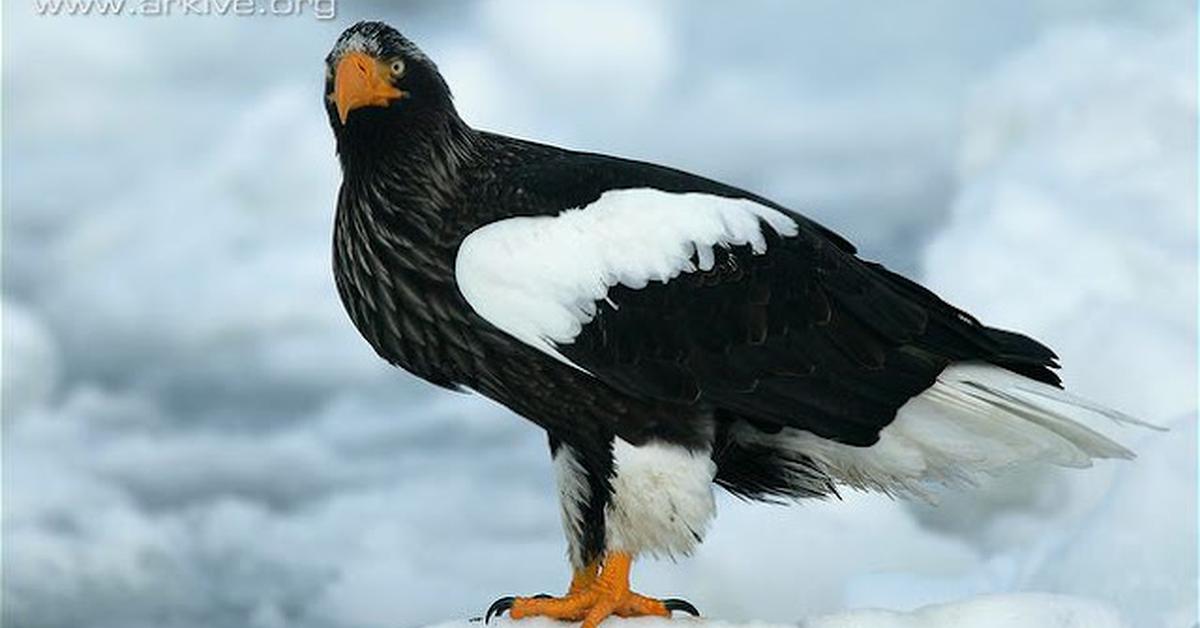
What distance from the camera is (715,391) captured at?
22.4 feet

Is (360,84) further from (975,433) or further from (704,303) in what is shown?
(975,433)

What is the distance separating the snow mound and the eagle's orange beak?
1.80 metres

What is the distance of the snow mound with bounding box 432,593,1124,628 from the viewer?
23.1ft

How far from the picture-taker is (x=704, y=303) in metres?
6.88

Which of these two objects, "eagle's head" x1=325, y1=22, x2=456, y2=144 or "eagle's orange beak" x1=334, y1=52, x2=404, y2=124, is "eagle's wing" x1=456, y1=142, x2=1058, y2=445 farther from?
"eagle's orange beak" x1=334, y1=52, x2=404, y2=124

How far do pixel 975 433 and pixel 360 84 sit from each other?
2.41 metres

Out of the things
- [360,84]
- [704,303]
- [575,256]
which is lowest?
[704,303]

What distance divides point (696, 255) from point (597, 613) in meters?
1.22

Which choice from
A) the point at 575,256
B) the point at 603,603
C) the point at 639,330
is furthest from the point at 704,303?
the point at 603,603

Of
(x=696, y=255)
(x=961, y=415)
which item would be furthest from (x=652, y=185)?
(x=961, y=415)

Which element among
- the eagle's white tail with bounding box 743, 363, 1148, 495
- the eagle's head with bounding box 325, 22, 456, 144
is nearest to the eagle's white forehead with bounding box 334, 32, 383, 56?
the eagle's head with bounding box 325, 22, 456, 144

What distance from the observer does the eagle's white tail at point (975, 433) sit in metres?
7.19

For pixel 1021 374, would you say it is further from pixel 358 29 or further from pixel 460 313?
pixel 358 29

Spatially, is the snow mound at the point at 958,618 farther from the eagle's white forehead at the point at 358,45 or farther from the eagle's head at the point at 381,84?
the eagle's white forehead at the point at 358,45
